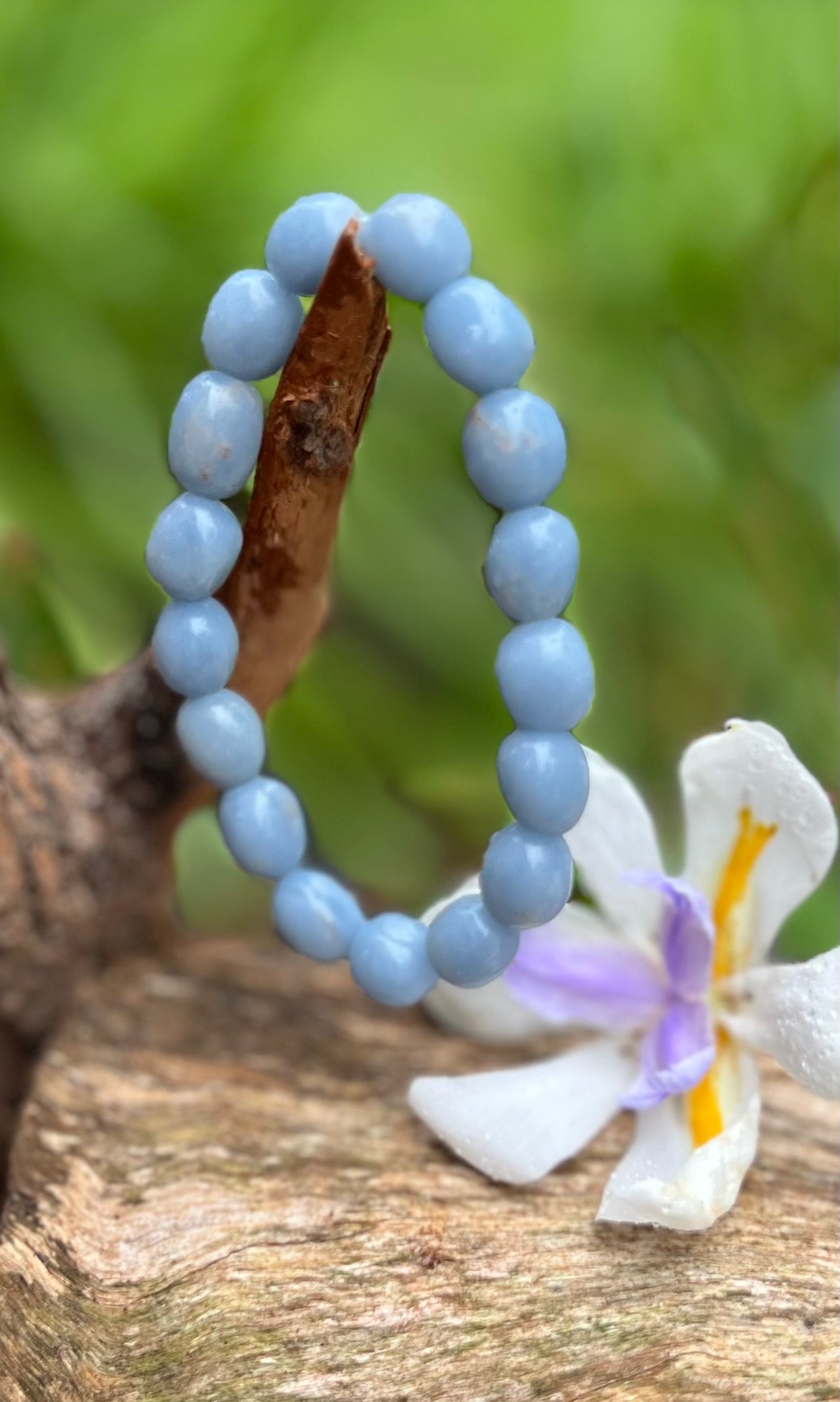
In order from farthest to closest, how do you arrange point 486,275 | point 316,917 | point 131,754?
1. point 486,275
2. point 131,754
3. point 316,917

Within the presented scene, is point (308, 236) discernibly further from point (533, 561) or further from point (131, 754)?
point (131, 754)

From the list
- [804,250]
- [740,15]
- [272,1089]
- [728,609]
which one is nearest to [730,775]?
[272,1089]

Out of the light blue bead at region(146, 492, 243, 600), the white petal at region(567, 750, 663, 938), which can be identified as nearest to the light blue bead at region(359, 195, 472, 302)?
the light blue bead at region(146, 492, 243, 600)

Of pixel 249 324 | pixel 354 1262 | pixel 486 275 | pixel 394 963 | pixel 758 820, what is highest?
pixel 486 275

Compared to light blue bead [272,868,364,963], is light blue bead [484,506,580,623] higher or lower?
higher

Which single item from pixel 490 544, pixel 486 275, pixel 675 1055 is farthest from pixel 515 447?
→ pixel 486 275

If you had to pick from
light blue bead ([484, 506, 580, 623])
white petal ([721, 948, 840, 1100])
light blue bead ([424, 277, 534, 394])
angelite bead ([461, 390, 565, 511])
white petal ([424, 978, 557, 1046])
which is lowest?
→ white petal ([424, 978, 557, 1046])

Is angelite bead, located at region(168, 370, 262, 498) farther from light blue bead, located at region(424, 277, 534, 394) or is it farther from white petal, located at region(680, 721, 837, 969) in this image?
white petal, located at region(680, 721, 837, 969)

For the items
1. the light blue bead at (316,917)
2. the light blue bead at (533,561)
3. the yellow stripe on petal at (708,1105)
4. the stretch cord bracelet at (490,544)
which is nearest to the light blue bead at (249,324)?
the stretch cord bracelet at (490,544)
